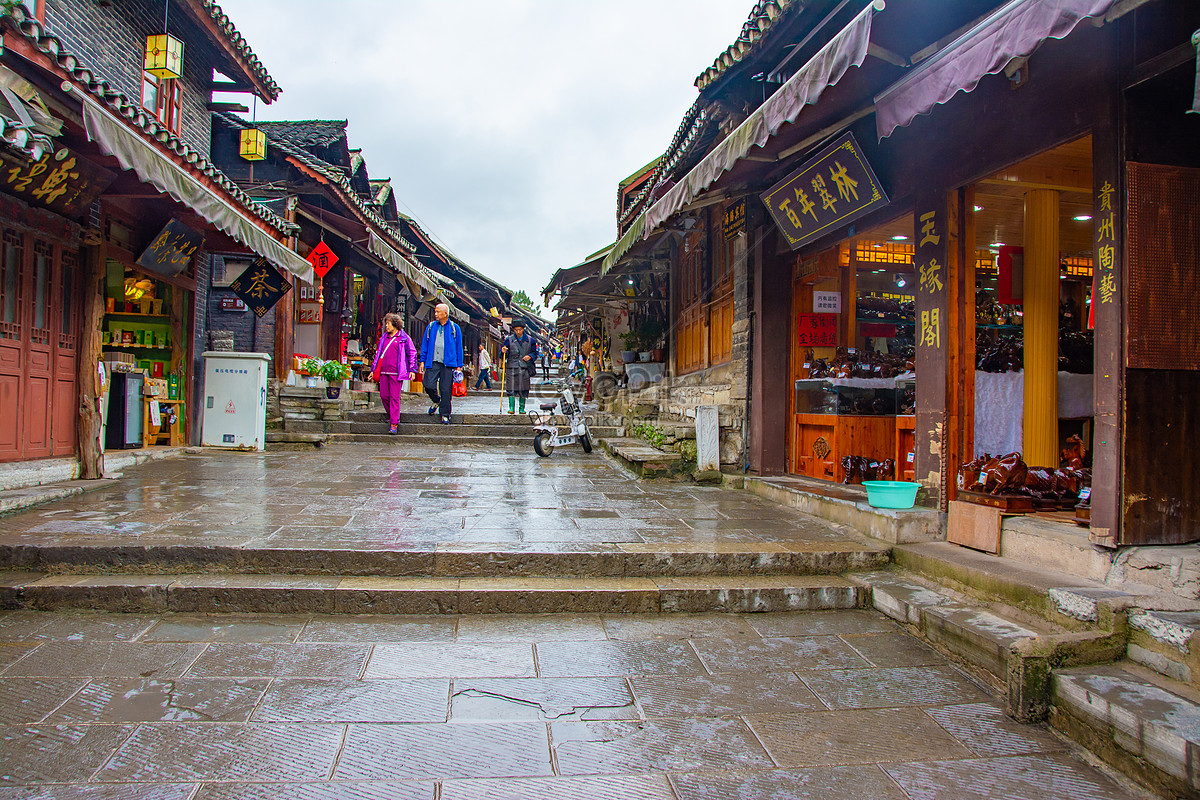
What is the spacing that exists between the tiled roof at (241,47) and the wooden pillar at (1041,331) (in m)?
11.1

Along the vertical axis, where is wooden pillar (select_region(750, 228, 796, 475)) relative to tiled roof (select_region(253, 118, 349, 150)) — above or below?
below

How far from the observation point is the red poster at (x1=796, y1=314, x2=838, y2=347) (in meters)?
8.00

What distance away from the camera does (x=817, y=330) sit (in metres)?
8.05

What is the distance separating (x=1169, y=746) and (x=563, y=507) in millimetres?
4551

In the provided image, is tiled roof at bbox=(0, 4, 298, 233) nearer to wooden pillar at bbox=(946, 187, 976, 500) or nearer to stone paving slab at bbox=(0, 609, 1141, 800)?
stone paving slab at bbox=(0, 609, 1141, 800)

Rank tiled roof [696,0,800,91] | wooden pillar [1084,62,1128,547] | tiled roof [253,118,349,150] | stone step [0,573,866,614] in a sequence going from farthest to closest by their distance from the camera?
tiled roof [253,118,349,150], tiled roof [696,0,800,91], stone step [0,573,866,614], wooden pillar [1084,62,1128,547]

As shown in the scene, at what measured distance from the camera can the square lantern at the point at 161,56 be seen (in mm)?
9844

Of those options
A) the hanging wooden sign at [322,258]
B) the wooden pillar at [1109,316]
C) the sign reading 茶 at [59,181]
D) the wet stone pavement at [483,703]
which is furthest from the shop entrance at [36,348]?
the wooden pillar at [1109,316]

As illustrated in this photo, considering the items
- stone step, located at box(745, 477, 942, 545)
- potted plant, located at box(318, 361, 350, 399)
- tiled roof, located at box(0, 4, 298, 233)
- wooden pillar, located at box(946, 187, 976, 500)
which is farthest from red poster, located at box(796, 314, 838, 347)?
potted plant, located at box(318, 361, 350, 399)

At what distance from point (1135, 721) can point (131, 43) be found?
500 inches

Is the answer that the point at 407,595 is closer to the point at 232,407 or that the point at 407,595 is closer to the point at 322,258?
the point at 232,407

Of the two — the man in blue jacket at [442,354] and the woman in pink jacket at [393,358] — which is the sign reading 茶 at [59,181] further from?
the man in blue jacket at [442,354]

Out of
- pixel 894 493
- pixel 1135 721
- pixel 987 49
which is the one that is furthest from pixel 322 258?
pixel 1135 721

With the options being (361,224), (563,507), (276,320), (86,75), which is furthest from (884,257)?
(276,320)
